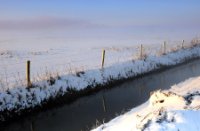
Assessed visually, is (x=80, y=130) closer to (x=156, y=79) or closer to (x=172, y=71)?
(x=156, y=79)

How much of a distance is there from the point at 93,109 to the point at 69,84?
7.71 ft

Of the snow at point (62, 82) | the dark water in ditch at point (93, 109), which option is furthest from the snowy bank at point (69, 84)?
the dark water in ditch at point (93, 109)

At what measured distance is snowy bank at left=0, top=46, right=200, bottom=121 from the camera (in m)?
14.8

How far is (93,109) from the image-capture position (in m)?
15.9

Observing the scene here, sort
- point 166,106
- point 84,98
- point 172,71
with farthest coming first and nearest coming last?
point 172,71
point 84,98
point 166,106

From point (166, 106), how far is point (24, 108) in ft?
22.8

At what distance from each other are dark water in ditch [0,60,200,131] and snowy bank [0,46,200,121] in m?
0.52

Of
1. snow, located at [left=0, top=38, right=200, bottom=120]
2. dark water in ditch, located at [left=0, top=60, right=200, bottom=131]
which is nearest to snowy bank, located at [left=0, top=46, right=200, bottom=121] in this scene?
snow, located at [left=0, top=38, right=200, bottom=120]

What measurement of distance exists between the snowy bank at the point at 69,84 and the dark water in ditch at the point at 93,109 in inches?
20.5

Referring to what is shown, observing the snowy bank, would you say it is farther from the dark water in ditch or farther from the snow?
the dark water in ditch

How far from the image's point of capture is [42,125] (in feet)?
45.9

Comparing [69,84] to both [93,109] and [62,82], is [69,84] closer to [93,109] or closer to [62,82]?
[62,82]

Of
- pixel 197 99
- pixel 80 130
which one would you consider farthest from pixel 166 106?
pixel 80 130

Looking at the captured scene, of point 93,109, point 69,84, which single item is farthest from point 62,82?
point 93,109
